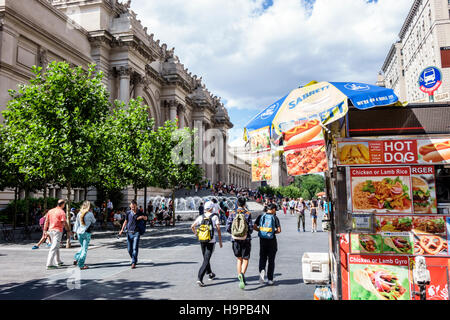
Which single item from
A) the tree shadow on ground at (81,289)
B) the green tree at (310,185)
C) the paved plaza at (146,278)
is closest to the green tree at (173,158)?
the paved plaza at (146,278)

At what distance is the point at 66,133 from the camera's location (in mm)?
15031

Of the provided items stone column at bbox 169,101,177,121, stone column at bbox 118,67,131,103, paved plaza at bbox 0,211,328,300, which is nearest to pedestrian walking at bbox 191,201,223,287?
paved plaza at bbox 0,211,328,300

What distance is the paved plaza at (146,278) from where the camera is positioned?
22.7 ft

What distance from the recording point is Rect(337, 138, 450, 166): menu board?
192 inches

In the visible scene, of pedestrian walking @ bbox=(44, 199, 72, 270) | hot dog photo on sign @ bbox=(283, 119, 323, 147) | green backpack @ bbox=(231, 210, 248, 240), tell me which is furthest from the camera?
pedestrian walking @ bbox=(44, 199, 72, 270)

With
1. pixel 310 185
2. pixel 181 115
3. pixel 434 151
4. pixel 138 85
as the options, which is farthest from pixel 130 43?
pixel 310 185

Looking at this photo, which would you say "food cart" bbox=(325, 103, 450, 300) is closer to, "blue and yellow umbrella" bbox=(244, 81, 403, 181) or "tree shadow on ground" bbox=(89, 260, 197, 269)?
"blue and yellow umbrella" bbox=(244, 81, 403, 181)

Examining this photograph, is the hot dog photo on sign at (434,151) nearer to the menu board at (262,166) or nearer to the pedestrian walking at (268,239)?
the menu board at (262,166)

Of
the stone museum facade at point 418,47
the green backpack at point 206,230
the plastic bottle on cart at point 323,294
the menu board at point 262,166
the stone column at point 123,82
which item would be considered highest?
the stone museum facade at point 418,47

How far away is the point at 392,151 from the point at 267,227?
3524mm

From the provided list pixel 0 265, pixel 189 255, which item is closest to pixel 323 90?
pixel 189 255

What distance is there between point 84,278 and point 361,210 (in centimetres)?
679

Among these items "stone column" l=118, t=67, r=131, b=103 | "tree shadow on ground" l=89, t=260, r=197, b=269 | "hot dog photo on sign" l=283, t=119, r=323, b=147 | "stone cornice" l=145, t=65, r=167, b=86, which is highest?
"stone cornice" l=145, t=65, r=167, b=86
